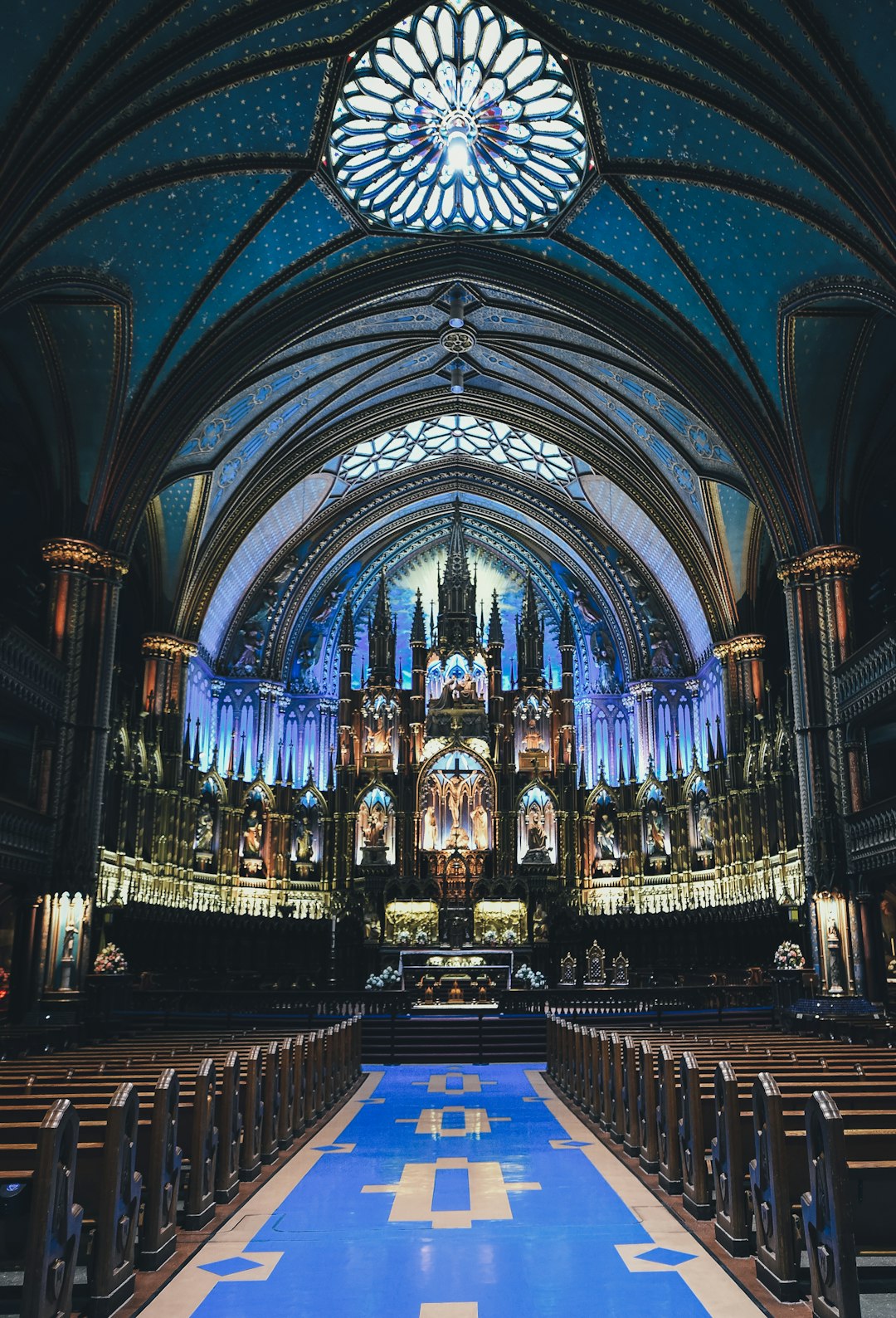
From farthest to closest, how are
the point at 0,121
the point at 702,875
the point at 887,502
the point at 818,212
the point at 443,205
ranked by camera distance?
the point at 702,875 < the point at 887,502 < the point at 443,205 < the point at 818,212 < the point at 0,121

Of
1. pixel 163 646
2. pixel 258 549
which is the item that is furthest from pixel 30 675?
pixel 258 549

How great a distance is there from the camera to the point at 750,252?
2231 cm

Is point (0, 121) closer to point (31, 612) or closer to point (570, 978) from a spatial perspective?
point (31, 612)

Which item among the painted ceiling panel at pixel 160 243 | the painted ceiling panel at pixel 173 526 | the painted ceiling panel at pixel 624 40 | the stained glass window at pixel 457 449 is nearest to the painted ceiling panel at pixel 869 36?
the painted ceiling panel at pixel 624 40

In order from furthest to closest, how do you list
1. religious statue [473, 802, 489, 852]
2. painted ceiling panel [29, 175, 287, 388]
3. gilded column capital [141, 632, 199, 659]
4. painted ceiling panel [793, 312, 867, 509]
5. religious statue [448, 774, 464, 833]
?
religious statue [448, 774, 464, 833], religious statue [473, 802, 489, 852], gilded column capital [141, 632, 199, 659], painted ceiling panel [793, 312, 867, 509], painted ceiling panel [29, 175, 287, 388]

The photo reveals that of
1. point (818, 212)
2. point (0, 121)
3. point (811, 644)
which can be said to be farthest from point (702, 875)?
point (0, 121)

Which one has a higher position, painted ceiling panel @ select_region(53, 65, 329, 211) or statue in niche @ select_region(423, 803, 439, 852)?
painted ceiling panel @ select_region(53, 65, 329, 211)

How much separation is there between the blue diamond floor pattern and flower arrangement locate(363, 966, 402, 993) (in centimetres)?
1896

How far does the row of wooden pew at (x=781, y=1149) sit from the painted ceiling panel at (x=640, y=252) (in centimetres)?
1808

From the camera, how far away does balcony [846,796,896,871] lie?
20531 mm

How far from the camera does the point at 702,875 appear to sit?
31562mm

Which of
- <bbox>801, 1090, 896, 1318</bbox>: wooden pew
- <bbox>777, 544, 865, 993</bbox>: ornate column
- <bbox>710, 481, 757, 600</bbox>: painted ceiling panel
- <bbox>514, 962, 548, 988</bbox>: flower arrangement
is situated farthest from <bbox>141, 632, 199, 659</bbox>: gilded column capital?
<bbox>801, 1090, 896, 1318</bbox>: wooden pew

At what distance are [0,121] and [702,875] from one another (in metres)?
25.6

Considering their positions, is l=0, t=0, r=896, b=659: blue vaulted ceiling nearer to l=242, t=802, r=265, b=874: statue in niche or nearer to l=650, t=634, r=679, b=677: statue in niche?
l=650, t=634, r=679, b=677: statue in niche
